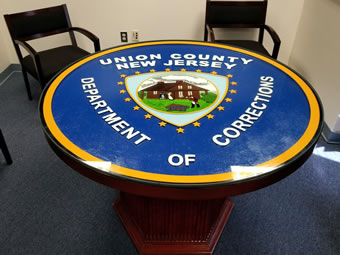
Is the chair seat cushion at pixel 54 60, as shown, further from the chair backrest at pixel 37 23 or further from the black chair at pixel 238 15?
the black chair at pixel 238 15

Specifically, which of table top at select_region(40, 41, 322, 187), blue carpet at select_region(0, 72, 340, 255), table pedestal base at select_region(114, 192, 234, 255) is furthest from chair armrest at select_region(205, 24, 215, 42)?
table pedestal base at select_region(114, 192, 234, 255)

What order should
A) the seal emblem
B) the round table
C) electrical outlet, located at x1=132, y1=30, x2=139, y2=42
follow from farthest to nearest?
electrical outlet, located at x1=132, y1=30, x2=139, y2=42, the seal emblem, the round table

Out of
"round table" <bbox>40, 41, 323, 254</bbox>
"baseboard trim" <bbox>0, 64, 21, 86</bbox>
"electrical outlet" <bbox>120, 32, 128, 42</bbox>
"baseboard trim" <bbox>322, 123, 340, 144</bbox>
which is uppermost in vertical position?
"round table" <bbox>40, 41, 323, 254</bbox>

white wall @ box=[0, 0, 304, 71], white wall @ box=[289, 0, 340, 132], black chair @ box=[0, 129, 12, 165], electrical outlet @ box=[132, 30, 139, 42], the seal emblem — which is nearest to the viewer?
the seal emblem

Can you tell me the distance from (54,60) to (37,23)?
0.41 m

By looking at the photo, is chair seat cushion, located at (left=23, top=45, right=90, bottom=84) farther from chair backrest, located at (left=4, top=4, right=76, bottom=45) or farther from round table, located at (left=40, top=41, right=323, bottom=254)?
round table, located at (left=40, top=41, right=323, bottom=254)

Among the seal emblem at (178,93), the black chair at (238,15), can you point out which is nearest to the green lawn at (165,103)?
the seal emblem at (178,93)

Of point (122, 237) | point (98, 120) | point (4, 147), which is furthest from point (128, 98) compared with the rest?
point (4, 147)

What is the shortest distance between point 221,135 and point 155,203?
54 cm

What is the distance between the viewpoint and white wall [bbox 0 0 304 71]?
3107mm

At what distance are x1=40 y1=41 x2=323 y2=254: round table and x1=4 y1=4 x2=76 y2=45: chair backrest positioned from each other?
3.77ft

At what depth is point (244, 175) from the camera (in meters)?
1.10

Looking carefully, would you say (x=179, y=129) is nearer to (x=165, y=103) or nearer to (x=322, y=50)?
(x=165, y=103)

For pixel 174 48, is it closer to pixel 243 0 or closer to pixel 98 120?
pixel 98 120
